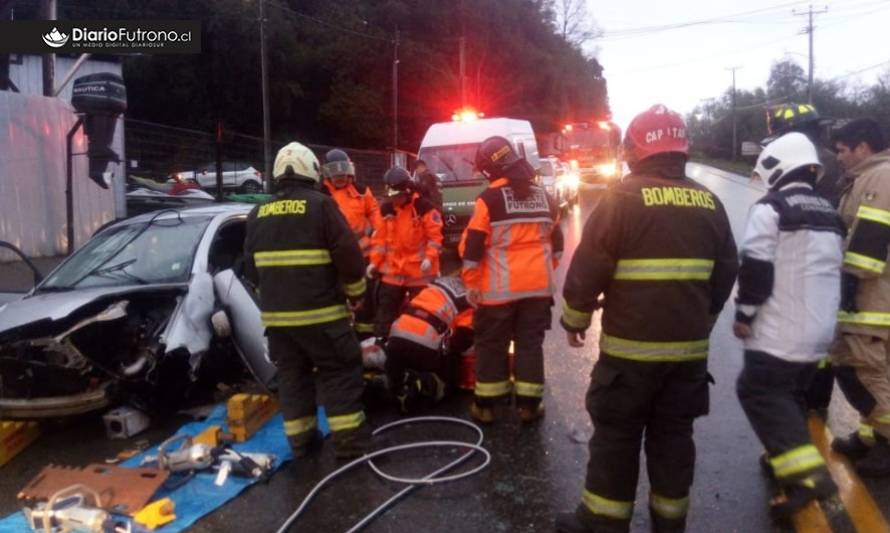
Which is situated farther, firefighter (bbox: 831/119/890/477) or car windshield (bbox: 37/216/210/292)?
car windshield (bbox: 37/216/210/292)

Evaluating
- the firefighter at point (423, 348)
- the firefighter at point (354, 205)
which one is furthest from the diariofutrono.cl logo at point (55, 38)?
the firefighter at point (423, 348)

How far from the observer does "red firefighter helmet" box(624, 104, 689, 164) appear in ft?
11.1

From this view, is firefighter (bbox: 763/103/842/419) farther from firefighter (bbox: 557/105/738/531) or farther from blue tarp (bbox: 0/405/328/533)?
blue tarp (bbox: 0/405/328/533)

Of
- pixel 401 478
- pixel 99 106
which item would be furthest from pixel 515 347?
pixel 99 106

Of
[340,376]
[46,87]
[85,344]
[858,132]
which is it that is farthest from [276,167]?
[46,87]

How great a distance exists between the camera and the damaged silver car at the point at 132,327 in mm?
4836

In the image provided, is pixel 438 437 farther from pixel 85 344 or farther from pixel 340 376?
pixel 85 344

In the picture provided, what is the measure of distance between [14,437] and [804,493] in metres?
4.92

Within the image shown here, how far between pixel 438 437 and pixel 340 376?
Result: 84 cm

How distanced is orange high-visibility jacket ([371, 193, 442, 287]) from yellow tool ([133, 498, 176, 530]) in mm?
3072

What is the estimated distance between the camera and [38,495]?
13.8 feet

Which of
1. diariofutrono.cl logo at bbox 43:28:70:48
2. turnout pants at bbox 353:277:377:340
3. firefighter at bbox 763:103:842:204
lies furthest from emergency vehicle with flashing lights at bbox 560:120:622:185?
firefighter at bbox 763:103:842:204

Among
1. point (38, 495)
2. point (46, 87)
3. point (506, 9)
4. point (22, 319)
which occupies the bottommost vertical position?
point (38, 495)

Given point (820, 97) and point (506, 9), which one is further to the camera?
point (820, 97)
